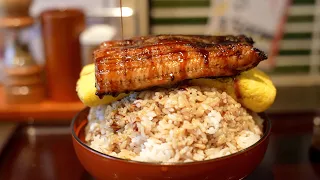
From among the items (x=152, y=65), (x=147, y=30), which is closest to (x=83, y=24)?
(x=147, y=30)

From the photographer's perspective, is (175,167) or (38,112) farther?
(38,112)

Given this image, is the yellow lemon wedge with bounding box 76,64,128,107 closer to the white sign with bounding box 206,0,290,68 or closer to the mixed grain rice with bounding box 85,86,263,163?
the mixed grain rice with bounding box 85,86,263,163

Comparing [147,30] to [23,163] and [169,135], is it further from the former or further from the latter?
[169,135]

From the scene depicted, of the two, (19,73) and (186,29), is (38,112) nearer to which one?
(19,73)

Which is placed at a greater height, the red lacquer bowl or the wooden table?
the red lacquer bowl

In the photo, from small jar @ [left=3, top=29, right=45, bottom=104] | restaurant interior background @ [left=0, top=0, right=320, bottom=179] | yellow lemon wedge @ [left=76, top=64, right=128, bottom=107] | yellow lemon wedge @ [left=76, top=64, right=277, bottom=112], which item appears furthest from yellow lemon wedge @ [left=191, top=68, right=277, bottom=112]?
small jar @ [left=3, top=29, right=45, bottom=104]

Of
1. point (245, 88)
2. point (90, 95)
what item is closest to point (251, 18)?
point (245, 88)

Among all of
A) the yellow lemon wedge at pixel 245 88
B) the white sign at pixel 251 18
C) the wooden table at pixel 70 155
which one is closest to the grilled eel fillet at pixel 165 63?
the yellow lemon wedge at pixel 245 88
